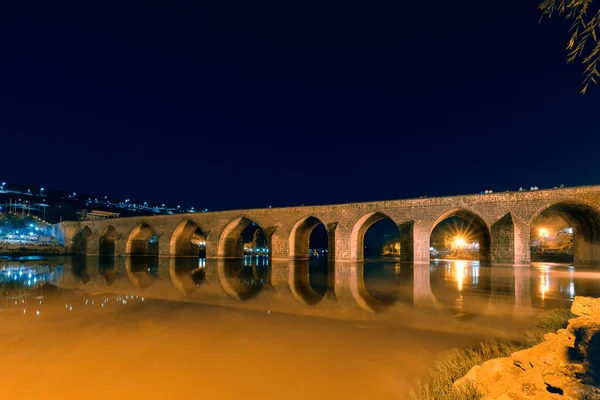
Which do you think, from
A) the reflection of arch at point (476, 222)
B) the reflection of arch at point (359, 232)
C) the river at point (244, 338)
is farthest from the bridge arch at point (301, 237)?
the river at point (244, 338)

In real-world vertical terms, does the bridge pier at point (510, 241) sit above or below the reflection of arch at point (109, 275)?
above

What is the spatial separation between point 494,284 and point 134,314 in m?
12.8

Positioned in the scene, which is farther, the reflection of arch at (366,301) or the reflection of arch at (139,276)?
the reflection of arch at (139,276)

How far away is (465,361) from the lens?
451 cm

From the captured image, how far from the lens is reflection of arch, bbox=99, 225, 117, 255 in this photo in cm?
4347

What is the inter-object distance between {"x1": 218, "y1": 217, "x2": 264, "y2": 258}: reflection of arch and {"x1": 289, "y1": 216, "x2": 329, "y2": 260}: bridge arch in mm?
4103

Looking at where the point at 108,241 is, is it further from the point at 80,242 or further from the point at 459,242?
the point at 459,242

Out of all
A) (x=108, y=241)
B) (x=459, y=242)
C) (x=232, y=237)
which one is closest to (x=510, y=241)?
(x=459, y=242)

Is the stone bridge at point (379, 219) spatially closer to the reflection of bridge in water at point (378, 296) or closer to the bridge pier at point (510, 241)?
the bridge pier at point (510, 241)

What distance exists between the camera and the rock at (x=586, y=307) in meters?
6.12

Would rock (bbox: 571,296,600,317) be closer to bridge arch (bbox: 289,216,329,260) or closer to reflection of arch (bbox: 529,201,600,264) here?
reflection of arch (bbox: 529,201,600,264)

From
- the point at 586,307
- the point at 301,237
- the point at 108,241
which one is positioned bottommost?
the point at 108,241

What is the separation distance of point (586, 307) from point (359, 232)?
73.1ft

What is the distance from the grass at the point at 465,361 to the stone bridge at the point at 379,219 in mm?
16313
